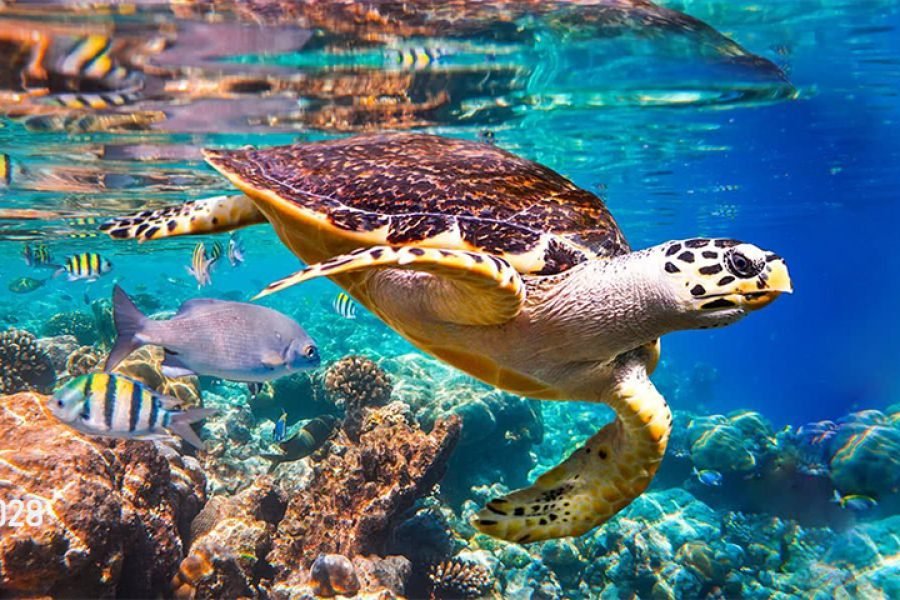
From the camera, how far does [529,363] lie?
3055 millimetres

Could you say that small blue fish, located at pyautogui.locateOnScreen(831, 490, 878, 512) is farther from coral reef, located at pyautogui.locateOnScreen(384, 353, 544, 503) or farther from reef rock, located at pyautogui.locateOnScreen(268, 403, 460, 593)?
reef rock, located at pyautogui.locateOnScreen(268, 403, 460, 593)

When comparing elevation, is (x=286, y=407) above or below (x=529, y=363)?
below

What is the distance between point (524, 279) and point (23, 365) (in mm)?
10026

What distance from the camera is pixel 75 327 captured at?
14102 mm

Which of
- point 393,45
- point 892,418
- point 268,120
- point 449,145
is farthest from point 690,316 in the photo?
point 892,418

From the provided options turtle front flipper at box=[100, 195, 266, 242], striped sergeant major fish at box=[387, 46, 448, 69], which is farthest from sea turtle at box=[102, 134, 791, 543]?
striped sergeant major fish at box=[387, 46, 448, 69]

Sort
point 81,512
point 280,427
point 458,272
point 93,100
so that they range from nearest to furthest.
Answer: point 458,272, point 81,512, point 280,427, point 93,100

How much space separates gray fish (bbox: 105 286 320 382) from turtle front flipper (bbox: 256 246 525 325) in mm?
3201

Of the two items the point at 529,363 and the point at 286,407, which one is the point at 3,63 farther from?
the point at 529,363

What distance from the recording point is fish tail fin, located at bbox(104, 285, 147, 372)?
4809mm

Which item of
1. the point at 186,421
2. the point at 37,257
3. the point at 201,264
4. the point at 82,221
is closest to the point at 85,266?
the point at 201,264

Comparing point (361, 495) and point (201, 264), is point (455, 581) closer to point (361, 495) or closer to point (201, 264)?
point (361, 495)

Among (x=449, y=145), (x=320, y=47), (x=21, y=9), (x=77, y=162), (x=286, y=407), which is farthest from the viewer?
(x=77, y=162)

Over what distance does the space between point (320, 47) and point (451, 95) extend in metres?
3.11
